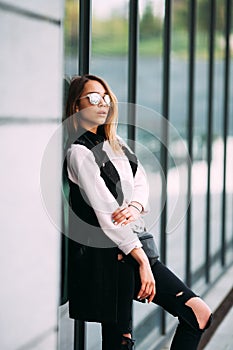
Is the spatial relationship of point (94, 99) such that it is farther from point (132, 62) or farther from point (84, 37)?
point (132, 62)

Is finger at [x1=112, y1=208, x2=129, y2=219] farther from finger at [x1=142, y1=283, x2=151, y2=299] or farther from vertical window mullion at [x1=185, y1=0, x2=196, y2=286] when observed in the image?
vertical window mullion at [x1=185, y1=0, x2=196, y2=286]

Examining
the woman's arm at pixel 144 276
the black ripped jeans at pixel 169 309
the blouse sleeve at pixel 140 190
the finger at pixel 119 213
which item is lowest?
the black ripped jeans at pixel 169 309

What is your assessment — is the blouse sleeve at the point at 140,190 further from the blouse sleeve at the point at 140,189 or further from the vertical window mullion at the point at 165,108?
the vertical window mullion at the point at 165,108

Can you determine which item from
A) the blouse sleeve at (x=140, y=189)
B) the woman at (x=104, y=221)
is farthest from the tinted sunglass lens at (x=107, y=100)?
the blouse sleeve at (x=140, y=189)

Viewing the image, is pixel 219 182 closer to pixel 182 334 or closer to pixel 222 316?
pixel 222 316

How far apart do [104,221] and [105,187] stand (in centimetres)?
13

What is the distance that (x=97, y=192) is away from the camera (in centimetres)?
340

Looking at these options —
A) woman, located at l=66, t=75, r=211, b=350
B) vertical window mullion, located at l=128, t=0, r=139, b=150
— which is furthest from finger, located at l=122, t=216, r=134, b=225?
vertical window mullion, located at l=128, t=0, r=139, b=150

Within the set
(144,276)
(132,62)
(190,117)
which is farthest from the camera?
(190,117)

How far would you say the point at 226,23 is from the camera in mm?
8227

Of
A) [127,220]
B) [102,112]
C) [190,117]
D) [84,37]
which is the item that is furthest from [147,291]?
[190,117]

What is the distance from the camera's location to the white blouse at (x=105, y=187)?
11.2 feet

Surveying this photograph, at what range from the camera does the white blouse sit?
3.40 m

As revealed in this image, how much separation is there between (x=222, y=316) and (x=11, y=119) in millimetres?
3913
